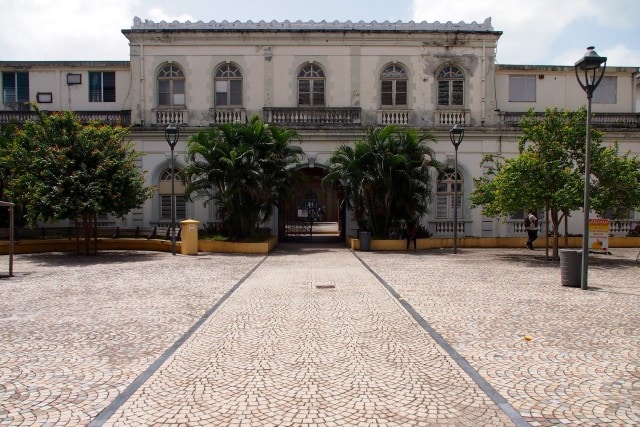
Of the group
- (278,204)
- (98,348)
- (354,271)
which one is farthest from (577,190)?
(98,348)

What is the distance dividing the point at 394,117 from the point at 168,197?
36.0 ft

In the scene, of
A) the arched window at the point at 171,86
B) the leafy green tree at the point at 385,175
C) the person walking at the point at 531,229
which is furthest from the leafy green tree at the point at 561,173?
the arched window at the point at 171,86

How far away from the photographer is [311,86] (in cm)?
2458

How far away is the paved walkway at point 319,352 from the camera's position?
4609 mm

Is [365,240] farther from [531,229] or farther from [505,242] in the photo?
[531,229]

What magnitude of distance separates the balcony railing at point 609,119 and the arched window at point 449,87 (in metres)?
2.25

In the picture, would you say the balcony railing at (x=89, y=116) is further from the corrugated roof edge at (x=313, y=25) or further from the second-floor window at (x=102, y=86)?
the corrugated roof edge at (x=313, y=25)

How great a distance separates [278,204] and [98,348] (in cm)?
1449

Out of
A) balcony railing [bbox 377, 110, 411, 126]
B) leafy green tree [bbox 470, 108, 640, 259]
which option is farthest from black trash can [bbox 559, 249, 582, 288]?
balcony railing [bbox 377, 110, 411, 126]

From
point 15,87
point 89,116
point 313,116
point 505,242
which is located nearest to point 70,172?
point 89,116

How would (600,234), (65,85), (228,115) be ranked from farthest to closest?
(65,85) < (228,115) < (600,234)

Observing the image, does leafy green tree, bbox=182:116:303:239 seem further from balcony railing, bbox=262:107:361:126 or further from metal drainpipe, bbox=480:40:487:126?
metal drainpipe, bbox=480:40:487:126

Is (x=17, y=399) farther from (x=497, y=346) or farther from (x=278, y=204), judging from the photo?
(x=278, y=204)

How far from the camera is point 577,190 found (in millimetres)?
15086
